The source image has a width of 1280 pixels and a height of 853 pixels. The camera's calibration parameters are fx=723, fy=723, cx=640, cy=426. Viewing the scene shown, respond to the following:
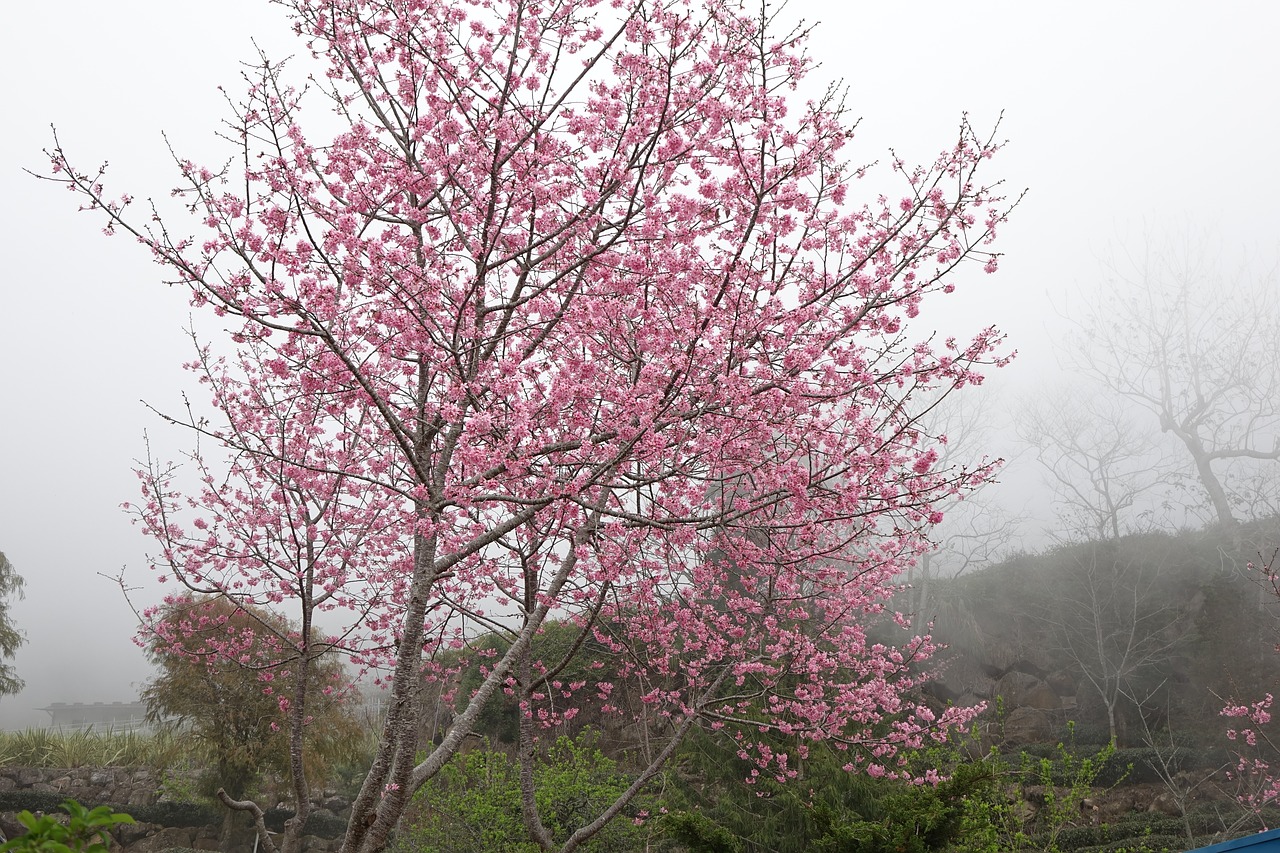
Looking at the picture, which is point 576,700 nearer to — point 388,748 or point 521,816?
point 521,816

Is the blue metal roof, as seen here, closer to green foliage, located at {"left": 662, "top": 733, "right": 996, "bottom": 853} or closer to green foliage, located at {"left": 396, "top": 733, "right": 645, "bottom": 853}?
green foliage, located at {"left": 662, "top": 733, "right": 996, "bottom": 853}

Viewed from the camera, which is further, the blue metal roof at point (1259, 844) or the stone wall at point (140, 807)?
the stone wall at point (140, 807)

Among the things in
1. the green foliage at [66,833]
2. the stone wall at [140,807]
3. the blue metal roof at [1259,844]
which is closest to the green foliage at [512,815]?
the blue metal roof at [1259,844]

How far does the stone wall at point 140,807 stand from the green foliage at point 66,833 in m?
15.7

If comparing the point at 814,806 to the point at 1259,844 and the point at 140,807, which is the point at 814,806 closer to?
the point at 1259,844

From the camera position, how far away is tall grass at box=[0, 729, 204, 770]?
17078mm

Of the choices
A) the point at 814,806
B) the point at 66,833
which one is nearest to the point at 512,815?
the point at 814,806

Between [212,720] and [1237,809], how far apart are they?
59.2 feet

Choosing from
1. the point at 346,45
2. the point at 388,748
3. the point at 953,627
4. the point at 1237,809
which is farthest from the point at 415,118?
the point at 953,627

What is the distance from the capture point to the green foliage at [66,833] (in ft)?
5.68

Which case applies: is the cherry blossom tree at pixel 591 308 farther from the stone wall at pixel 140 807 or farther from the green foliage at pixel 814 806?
the stone wall at pixel 140 807

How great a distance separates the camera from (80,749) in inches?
702

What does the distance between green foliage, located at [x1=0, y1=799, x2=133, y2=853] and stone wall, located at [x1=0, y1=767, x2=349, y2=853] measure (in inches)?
617

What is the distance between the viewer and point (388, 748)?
478cm
